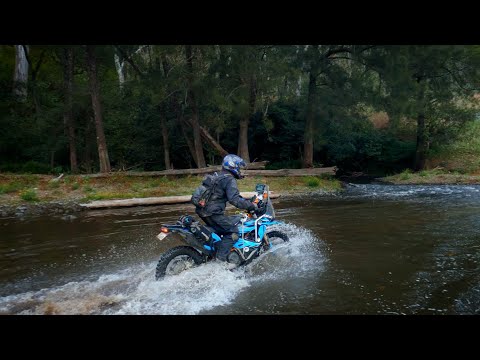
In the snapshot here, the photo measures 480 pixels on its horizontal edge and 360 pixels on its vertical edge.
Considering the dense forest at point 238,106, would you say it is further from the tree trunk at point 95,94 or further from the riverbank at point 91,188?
the riverbank at point 91,188

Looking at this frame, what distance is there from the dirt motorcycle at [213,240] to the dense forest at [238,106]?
496 inches

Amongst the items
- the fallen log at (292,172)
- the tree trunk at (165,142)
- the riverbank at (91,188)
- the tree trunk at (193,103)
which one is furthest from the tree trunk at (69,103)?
the fallen log at (292,172)

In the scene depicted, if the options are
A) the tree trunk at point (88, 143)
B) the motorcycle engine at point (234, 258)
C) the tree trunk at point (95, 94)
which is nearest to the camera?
the motorcycle engine at point (234, 258)

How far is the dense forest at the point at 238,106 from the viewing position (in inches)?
795

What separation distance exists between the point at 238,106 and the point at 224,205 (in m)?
13.8

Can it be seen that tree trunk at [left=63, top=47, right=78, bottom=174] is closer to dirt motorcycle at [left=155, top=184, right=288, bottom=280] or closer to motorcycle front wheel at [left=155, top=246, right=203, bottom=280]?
dirt motorcycle at [left=155, top=184, right=288, bottom=280]

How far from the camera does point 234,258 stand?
23.8 feet

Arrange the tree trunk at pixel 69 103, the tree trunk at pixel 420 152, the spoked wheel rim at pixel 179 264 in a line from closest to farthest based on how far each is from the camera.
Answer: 1. the spoked wheel rim at pixel 179 264
2. the tree trunk at pixel 69 103
3. the tree trunk at pixel 420 152

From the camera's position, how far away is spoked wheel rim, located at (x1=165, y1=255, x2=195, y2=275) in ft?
22.0
